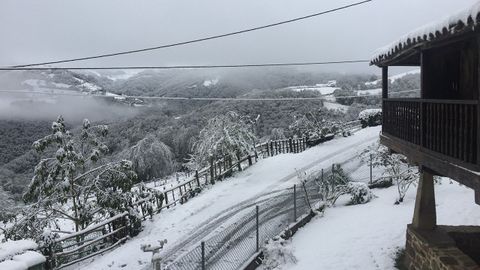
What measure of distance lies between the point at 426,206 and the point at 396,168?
6960 mm

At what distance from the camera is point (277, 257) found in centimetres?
991

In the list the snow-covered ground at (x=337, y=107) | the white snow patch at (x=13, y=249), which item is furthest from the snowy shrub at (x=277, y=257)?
the snow-covered ground at (x=337, y=107)

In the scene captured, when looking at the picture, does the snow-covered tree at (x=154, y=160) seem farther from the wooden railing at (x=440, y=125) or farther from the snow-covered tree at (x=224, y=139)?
the wooden railing at (x=440, y=125)

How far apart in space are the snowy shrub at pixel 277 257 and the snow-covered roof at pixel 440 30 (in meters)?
5.14

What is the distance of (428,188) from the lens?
859 centimetres

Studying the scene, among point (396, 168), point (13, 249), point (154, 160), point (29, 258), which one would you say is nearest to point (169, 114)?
point (154, 160)

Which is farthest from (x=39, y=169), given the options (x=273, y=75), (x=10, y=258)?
(x=273, y=75)

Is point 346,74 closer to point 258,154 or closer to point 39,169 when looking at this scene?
point 258,154

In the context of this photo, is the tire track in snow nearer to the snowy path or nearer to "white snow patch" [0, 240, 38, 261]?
the snowy path

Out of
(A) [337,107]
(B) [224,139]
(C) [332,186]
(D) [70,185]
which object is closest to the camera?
(D) [70,185]

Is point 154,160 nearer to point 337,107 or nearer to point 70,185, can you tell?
point 337,107

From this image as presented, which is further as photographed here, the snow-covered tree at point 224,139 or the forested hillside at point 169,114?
the forested hillside at point 169,114

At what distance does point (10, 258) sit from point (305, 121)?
2339 cm

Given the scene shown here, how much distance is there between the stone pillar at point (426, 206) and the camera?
27.9 feet
